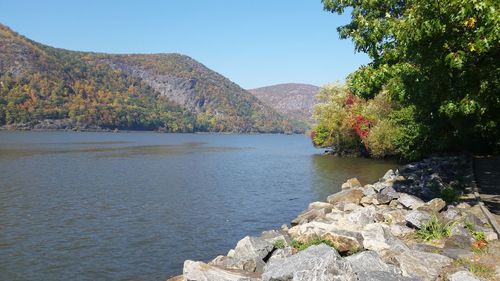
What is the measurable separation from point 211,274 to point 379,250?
464cm

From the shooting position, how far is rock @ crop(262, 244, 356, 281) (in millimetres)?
9875

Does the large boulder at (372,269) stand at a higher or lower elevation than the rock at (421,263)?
higher

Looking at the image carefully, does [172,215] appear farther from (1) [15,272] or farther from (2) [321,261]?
(2) [321,261]

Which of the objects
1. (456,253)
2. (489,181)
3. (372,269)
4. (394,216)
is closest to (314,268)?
(372,269)

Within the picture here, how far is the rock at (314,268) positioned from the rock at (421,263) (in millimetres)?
1816

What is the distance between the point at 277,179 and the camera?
152ft

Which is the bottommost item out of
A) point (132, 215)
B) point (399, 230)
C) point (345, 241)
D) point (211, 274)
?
point (132, 215)

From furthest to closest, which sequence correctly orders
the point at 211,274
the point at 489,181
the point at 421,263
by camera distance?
1. the point at 489,181
2. the point at 211,274
3. the point at 421,263

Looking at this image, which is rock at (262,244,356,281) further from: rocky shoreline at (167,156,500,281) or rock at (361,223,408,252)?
rock at (361,223,408,252)

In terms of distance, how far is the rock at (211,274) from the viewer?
11.8 meters

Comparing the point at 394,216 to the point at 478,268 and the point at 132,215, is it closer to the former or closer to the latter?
the point at 478,268

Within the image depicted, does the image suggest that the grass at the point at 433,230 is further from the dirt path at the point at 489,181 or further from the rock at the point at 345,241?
the dirt path at the point at 489,181

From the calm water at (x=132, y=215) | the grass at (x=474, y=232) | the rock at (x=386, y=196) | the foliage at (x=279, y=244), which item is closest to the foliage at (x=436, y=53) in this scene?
the grass at (x=474, y=232)

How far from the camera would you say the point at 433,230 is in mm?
14375
